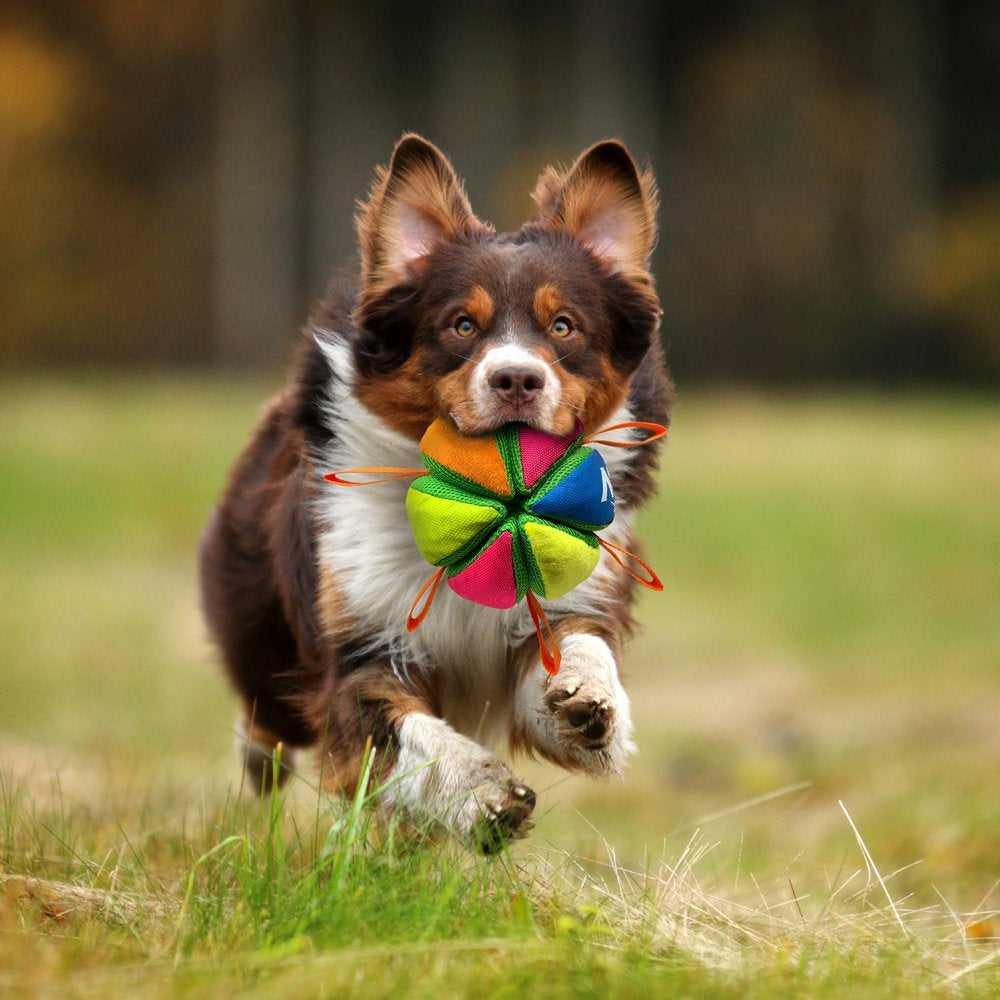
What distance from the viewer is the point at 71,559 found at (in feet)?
47.4

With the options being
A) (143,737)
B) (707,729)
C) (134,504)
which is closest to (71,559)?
(134,504)

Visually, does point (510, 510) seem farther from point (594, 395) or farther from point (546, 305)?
point (546, 305)

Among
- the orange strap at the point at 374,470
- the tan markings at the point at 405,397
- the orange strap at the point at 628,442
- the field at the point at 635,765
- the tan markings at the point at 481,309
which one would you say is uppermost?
the tan markings at the point at 481,309

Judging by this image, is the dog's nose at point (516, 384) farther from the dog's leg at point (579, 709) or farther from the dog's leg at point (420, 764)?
the dog's leg at point (420, 764)

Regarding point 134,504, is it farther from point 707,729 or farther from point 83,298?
point 83,298

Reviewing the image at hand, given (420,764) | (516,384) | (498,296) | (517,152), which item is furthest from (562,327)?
(517,152)

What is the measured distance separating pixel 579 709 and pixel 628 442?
91 centimetres

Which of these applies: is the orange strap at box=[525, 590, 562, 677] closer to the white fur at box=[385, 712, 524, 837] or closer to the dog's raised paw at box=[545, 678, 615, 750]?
the dog's raised paw at box=[545, 678, 615, 750]

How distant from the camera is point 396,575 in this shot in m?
4.39

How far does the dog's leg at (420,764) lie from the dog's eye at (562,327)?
1053 millimetres

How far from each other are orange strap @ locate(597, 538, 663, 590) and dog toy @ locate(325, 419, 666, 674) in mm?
178

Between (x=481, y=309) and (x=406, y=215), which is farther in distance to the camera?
(x=406, y=215)

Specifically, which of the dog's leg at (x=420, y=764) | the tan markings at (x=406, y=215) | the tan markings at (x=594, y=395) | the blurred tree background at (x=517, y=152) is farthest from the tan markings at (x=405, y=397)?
the blurred tree background at (x=517, y=152)

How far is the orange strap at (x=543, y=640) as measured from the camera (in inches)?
161
